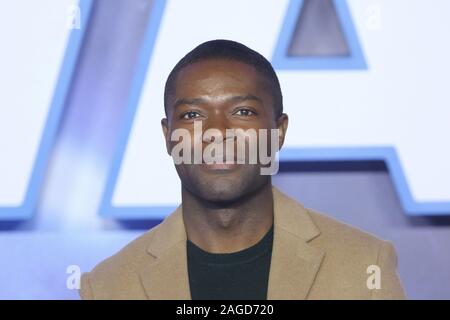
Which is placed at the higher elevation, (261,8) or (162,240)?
(261,8)

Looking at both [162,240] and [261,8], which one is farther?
[261,8]

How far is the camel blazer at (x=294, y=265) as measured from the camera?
1.57 meters

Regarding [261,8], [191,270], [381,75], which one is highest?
[261,8]

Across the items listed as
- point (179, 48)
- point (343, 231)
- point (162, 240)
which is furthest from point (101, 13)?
point (343, 231)

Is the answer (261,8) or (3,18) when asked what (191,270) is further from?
(3,18)

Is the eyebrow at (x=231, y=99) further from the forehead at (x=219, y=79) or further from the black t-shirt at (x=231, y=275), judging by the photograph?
the black t-shirt at (x=231, y=275)

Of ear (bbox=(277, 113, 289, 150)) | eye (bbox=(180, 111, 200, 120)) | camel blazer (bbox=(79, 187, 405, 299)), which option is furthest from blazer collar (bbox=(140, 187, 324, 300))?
eye (bbox=(180, 111, 200, 120))

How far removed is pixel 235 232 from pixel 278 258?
10cm

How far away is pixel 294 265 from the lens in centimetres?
156

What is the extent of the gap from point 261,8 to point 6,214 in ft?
2.61

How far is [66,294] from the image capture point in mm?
1998

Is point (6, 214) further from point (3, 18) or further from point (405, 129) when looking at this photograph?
point (405, 129)

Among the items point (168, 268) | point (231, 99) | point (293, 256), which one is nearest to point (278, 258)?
point (293, 256)

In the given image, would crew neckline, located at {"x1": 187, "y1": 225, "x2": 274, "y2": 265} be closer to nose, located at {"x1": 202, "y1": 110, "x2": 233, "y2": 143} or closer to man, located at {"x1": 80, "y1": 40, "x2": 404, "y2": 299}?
man, located at {"x1": 80, "y1": 40, "x2": 404, "y2": 299}
